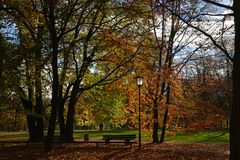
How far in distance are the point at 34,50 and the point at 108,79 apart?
7338 millimetres

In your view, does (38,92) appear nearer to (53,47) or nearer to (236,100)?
(53,47)

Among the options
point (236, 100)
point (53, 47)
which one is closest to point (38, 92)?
point (53, 47)

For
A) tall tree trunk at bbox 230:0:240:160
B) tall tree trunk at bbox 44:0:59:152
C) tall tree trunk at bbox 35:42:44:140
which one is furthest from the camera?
tall tree trunk at bbox 35:42:44:140

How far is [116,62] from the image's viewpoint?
88.3ft

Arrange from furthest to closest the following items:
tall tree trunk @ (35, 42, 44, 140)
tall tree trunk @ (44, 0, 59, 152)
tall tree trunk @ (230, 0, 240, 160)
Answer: tall tree trunk @ (35, 42, 44, 140), tall tree trunk @ (44, 0, 59, 152), tall tree trunk @ (230, 0, 240, 160)

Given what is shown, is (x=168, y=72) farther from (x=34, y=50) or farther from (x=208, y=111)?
(x=34, y=50)

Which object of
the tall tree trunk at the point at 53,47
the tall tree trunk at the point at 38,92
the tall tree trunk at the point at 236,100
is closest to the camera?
the tall tree trunk at the point at 236,100

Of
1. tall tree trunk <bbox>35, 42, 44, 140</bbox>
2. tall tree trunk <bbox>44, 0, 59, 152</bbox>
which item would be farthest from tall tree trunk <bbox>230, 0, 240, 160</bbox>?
tall tree trunk <bbox>35, 42, 44, 140</bbox>

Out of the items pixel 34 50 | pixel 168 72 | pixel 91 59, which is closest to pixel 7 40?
pixel 34 50

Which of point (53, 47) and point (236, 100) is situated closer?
point (236, 100)

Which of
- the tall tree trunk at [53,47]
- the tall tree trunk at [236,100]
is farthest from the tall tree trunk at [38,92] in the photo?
the tall tree trunk at [236,100]

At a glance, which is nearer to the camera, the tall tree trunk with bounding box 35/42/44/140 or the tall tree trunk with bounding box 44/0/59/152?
the tall tree trunk with bounding box 44/0/59/152

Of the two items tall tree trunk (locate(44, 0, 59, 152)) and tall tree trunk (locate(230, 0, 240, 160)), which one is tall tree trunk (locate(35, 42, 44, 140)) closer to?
tall tree trunk (locate(44, 0, 59, 152))

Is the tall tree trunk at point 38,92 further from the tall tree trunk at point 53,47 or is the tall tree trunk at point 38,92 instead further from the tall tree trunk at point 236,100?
the tall tree trunk at point 236,100
